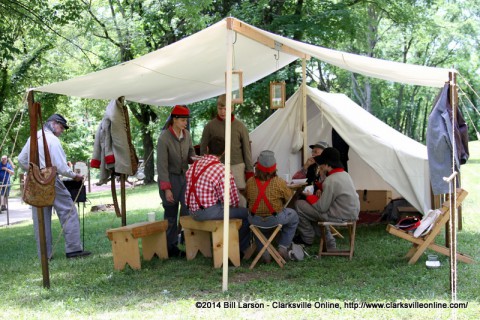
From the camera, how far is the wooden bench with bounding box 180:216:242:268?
5.16 m

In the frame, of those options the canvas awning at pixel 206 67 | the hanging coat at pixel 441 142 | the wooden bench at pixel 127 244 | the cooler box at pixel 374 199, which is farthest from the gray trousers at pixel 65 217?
the cooler box at pixel 374 199

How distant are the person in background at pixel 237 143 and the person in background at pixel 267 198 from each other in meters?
0.83

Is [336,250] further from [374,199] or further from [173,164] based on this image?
[374,199]

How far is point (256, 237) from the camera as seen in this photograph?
5387 mm

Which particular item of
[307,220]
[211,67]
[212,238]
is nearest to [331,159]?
[307,220]

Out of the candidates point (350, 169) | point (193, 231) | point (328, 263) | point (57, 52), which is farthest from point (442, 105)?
point (57, 52)

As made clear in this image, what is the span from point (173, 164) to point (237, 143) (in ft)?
2.47

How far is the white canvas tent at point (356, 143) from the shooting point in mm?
6391

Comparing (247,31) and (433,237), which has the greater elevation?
(247,31)

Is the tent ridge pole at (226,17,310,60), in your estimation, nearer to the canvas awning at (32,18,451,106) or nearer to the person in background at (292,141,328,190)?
the canvas awning at (32,18,451,106)

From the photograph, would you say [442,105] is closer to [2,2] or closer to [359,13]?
[2,2]

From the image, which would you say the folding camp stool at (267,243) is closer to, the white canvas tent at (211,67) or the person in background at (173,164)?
the white canvas tent at (211,67)

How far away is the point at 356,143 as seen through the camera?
6.68 metres

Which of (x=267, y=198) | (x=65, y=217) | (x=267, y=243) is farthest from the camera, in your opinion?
(x=65, y=217)
